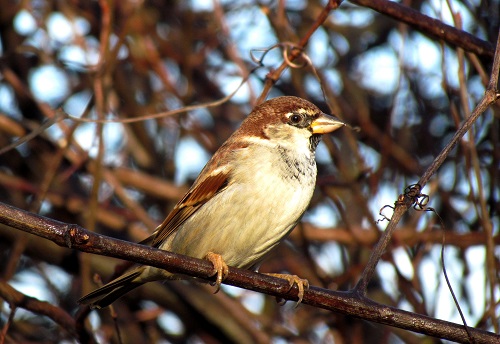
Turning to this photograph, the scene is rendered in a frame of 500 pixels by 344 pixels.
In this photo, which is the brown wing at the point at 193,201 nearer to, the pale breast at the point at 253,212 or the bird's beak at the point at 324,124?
the pale breast at the point at 253,212

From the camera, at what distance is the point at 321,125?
142 inches

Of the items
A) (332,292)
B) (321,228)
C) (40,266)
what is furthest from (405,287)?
(40,266)

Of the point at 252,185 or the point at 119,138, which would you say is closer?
the point at 252,185

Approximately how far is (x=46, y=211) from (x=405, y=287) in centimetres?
243

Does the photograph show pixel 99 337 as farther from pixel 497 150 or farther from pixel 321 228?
pixel 497 150

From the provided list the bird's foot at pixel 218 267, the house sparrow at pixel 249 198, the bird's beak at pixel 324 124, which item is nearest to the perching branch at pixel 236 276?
the bird's foot at pixel 218 267

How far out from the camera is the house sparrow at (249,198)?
3.21 m

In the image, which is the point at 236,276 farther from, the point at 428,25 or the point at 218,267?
the point at 428,25

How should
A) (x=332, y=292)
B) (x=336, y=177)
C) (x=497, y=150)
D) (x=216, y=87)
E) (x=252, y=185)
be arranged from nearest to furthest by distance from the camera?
1. (x=332, y=292)
2. (x=252, y=185)
3. (x=497, y=150)
4. (x=336, y=177)
5. (x=216, y=87)

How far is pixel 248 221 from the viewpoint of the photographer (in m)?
3.21

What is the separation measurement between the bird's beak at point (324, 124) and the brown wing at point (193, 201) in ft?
1.79

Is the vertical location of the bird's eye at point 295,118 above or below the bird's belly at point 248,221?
above

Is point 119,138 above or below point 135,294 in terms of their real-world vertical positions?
above

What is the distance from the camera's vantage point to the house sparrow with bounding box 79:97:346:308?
10.5 ft
